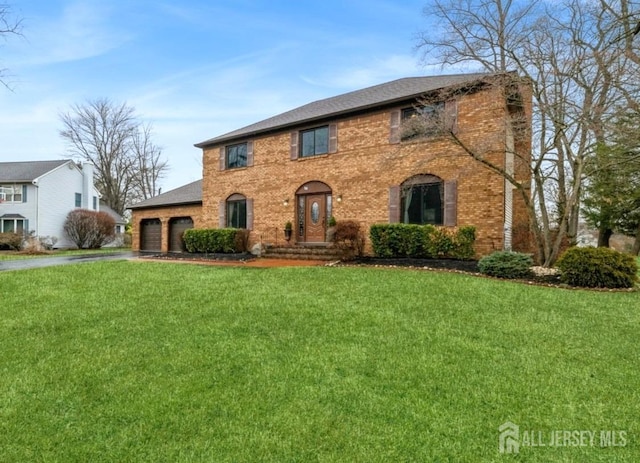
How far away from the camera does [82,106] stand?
33.4 metres

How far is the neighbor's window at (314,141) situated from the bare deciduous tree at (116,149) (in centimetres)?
2776

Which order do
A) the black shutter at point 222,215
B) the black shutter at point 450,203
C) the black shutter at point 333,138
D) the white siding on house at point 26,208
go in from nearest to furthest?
the black shutter at point 450,203 → the black shutter at point 333,138 → the black shutter at point 222,215 → the white siding on house at point 26,208

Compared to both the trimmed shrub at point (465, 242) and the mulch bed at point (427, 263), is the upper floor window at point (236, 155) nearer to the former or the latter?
the mulch bed at point (427, 263)

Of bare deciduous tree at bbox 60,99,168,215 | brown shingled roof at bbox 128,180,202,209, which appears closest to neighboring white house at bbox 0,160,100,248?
bare deciduous tree at bbox 60,99,168,215

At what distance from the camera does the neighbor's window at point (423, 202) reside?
1160cm

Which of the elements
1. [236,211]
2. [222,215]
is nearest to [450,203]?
[236,211]

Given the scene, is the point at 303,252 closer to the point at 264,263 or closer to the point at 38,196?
the point at 264,263

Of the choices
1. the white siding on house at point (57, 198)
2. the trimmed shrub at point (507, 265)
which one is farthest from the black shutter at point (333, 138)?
the white siding on house at point (57, 198)

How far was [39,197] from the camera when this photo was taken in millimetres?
25594

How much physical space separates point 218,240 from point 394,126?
26.7 ft

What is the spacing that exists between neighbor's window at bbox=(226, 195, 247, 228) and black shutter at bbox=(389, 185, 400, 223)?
7.05 meters

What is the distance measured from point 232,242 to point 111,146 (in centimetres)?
2811

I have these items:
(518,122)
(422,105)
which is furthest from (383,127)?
(518,122)

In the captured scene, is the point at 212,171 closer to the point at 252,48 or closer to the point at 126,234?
the point at 252,48
